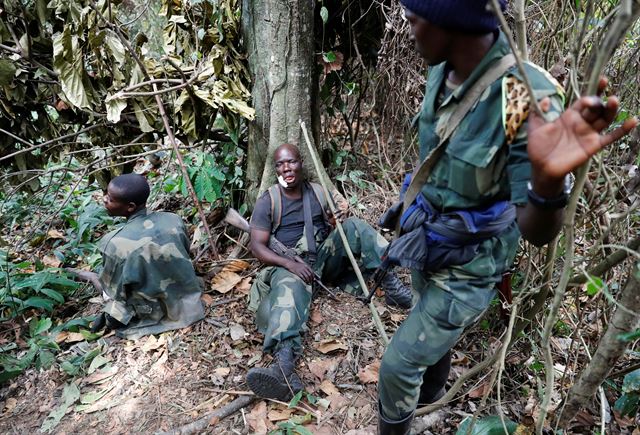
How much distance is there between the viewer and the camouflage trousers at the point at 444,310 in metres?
1.93

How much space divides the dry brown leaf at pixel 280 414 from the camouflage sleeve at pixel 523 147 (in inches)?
79.0

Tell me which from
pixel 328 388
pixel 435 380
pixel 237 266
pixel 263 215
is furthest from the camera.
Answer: pixel 237 266

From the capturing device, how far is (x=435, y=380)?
2.53m

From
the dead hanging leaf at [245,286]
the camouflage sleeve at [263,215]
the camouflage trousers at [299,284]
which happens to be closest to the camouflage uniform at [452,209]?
the camouflage trousers at [299,284]

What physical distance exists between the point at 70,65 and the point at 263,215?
1.89 meters

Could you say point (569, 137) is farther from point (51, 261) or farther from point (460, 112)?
point (51, 261)

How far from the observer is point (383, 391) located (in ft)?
→ 7.05

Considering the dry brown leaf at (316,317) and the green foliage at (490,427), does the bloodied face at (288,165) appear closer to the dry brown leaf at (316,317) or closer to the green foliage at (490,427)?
the dry brown leaf at (316,317)

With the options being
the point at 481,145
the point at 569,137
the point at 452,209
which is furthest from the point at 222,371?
the point at 569,137

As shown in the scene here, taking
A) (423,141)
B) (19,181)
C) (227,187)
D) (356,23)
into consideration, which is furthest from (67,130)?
(423,141)

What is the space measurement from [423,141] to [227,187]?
2811 mm

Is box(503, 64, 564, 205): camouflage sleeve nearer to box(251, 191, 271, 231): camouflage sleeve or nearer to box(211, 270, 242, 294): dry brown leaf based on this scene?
box(251, 191, 271, 231): camouflage sleeve

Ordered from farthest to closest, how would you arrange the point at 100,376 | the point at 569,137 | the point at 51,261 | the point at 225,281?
the point at 51,261 → the point at 225,281 → the point at 100,376 → the point at 569,137

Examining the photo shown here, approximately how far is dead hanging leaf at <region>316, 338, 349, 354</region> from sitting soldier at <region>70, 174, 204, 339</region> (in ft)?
3.44
